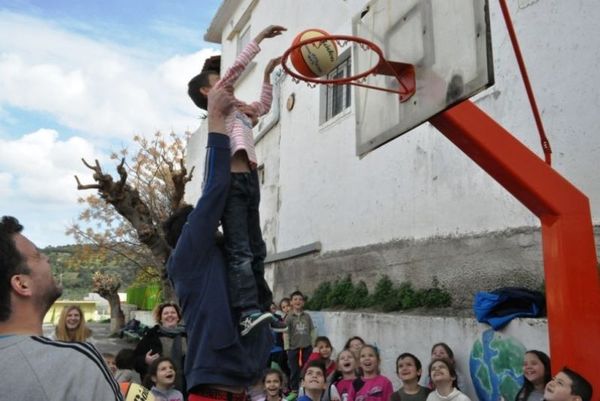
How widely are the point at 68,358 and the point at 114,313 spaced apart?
25.7 meters

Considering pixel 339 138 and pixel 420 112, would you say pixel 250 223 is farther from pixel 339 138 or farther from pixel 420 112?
pixel 339 138

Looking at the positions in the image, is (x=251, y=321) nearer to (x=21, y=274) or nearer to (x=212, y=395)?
(x=212, y=395)

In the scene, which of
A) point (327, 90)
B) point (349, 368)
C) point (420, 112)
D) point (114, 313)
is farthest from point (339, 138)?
point (114, 313)

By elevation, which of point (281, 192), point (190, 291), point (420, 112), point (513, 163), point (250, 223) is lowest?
point (190, 291)

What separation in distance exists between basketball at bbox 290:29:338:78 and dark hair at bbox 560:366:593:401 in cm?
262

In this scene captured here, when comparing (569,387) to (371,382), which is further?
(371,382)

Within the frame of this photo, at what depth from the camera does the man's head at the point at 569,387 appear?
3668 mm

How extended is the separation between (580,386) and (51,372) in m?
3.35

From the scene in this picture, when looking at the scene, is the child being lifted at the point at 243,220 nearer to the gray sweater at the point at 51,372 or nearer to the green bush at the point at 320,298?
the gray sweater at the point at 51,372

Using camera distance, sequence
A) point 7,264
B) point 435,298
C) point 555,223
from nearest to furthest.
→ point 7,264 < point 555,223 < point 435,298

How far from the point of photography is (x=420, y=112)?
4.15 m

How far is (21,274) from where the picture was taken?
1727 mm

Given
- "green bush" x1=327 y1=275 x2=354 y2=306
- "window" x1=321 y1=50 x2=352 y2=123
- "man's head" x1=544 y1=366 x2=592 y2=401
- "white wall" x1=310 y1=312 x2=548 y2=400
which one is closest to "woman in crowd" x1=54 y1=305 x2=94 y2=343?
"white wall" x1=310 y1=312 x2=548 y2=400

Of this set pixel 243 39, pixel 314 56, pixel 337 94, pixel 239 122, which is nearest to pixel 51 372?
pixel 239 122
